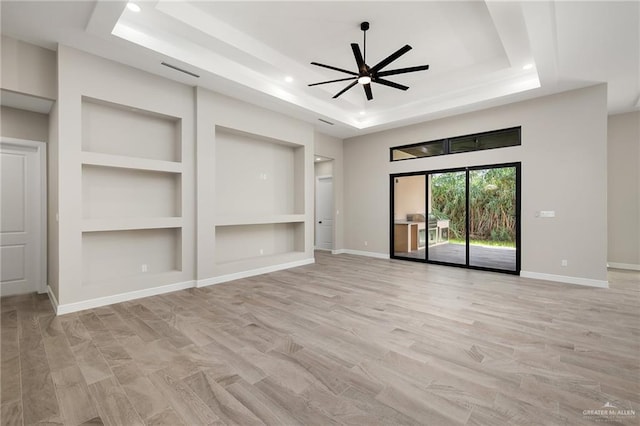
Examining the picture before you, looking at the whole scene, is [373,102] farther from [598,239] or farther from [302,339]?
[302,339]

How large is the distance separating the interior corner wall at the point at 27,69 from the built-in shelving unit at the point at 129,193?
17.4 inches

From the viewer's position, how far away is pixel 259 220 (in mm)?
5875

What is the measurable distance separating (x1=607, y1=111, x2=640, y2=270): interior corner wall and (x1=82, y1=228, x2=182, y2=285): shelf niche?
8996 millimetres

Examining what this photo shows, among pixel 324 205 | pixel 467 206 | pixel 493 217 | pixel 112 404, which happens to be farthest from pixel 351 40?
pixel 324 205

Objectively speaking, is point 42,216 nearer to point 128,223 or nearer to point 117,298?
point 128,223

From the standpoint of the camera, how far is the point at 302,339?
2.91 meters

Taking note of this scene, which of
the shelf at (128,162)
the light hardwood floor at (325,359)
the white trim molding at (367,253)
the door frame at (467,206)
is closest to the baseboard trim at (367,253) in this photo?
the white trim molding at (367,253)

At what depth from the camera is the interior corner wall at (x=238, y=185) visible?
4949 mm

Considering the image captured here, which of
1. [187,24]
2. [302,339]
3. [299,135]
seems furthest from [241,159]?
[302,339]

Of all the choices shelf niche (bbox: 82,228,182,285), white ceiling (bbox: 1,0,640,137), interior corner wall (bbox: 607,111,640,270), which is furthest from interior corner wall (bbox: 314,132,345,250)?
interior corner wall (bbox: 607,111,640,270)

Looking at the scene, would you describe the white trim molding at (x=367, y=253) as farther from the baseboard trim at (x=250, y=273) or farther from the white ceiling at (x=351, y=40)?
the white ceiling at (x=351, y=40)

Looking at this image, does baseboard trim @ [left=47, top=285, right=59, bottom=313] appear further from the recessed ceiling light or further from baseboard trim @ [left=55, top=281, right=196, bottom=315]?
the recessed ceiling light

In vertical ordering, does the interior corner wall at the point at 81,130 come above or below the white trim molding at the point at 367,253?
above

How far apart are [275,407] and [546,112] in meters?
6.46
